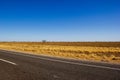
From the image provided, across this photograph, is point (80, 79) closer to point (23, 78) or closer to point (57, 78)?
point (57, 78)

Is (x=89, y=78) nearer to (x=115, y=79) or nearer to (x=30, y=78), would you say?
(x=115, y=79)

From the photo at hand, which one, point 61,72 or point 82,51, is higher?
point 61,72

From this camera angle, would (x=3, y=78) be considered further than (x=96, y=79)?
Yes

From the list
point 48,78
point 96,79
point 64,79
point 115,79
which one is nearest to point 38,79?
point 48,78

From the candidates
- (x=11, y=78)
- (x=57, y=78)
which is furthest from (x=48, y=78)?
(x=11, y=78)

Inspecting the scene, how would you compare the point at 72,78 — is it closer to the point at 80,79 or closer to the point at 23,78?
the point at 80,79

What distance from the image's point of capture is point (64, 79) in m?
7.01

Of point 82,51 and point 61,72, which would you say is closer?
point 61,72

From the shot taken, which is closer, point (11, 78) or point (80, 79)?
point (80, 79)

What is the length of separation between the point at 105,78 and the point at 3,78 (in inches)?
155

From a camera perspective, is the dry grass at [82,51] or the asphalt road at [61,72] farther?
the dry grass at [82,51]

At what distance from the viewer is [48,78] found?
7227 mm

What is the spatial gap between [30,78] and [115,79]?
314 cm

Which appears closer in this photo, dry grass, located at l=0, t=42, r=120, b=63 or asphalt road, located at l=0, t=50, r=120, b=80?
asphalt road, located at l=0, t=50, r=120, b=80
